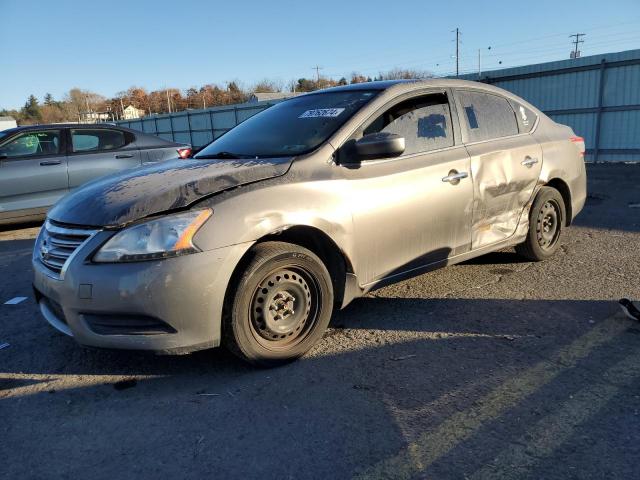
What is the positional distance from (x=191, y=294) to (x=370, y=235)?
1267 millimetres

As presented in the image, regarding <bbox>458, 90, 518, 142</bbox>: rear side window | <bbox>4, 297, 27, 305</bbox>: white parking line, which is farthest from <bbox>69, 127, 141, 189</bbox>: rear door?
<bbox>458, 90, 518, 142</bbox>: rear side window

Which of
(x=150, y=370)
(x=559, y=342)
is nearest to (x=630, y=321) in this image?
(x=559, y=342)

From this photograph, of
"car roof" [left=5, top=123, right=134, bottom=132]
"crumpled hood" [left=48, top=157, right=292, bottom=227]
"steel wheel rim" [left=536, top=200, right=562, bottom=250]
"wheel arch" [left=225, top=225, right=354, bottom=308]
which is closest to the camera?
"crumpled hood" [left=48, top=157, right=292, bottom=227]

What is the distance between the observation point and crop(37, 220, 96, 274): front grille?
292cm

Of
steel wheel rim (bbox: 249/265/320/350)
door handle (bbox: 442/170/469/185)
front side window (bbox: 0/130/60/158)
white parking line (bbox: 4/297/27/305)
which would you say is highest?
front side window (bbox: 0/130/60/158)

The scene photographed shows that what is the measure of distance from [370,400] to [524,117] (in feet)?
11.0

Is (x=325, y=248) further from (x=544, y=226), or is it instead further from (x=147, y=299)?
(x=544, y=226)

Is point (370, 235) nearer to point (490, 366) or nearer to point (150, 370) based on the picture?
point (490, 366)

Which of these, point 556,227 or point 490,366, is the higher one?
point 556,227

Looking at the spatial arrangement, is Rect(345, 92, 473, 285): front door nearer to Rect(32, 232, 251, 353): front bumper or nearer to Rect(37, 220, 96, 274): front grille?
Rect(32, 232, 251, 353): front bumper

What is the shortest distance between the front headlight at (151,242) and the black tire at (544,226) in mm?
3337

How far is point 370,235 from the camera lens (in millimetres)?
3441

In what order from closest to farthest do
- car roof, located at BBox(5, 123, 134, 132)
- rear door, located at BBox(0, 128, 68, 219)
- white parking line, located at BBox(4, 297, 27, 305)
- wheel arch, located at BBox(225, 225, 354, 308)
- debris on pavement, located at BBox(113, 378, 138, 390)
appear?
debris on pavement, located at BBox(113, 378, 138, 390) < wheel arch, located at BBox(225, 225, 354, 308) < white parking line, located at BBox(4, 297, 27, 305) < rear door, located at BBox(0, 128, 68, 219) < car roof, located at BBox(5, 123, 134, 132)

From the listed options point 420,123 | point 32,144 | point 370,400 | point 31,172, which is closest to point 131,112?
point 32,144
